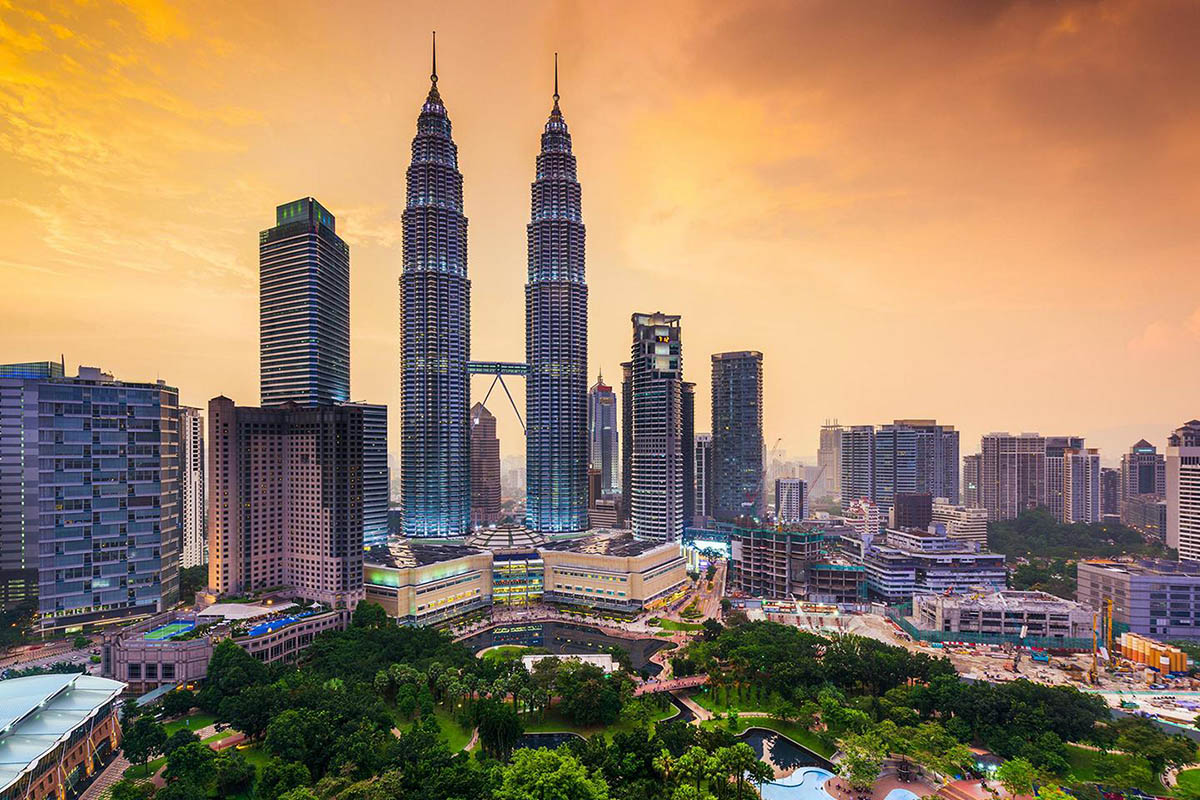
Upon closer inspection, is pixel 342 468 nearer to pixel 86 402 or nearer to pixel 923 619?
pixel 86 402

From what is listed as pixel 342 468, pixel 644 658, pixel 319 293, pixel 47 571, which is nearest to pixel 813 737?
pixel 644 658

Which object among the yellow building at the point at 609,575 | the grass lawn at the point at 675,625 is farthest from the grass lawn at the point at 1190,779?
the yellow building at the point at 609,575

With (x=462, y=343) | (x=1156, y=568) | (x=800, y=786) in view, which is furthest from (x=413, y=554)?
(x=1156, y=568)

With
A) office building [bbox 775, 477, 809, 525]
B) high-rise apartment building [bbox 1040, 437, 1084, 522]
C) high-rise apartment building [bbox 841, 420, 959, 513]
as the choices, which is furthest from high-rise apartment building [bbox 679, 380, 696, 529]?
high-rise apartment building [bbox 1040, 437, 1084, 522]

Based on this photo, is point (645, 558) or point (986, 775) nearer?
point (986, 775)

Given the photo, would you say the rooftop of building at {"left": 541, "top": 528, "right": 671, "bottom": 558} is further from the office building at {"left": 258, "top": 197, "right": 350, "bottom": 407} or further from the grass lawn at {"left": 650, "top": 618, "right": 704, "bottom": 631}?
the office building at {"left": 258, "top": 197, "right": 350, "bottom": 407}

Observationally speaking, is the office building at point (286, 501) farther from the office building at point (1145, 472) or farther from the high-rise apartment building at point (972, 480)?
the office building at point (1145, 472)
